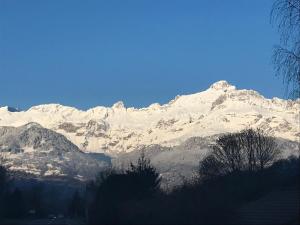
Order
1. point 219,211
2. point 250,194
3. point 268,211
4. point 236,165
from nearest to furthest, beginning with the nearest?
1. point 219,211
2. point 268,211
3. point 250,194
4. point 236,165

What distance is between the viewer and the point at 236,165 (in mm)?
77500

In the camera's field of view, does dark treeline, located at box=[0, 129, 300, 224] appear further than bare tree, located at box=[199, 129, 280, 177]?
No

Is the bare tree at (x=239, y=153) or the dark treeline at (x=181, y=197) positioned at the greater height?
the bare tree at (x=239, y=153)

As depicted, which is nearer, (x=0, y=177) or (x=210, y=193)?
(x=210, y=193)

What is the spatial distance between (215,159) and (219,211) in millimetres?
57275

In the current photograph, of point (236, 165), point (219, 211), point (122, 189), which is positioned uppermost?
point (236, 165)

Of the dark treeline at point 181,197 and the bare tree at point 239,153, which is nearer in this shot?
the dark treeline at point 181,197

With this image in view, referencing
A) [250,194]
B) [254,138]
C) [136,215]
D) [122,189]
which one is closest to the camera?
[136,215]

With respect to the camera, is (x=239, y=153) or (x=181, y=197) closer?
(x=181, y=197)

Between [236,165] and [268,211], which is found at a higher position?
[236,165]

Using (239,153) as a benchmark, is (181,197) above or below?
below

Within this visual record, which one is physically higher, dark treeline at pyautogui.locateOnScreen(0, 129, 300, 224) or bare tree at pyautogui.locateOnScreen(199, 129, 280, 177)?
bare tree at pyautogui.locateOnScreen(199, 129, 280, 177)

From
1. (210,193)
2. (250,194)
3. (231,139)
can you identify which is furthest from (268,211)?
(231,139)

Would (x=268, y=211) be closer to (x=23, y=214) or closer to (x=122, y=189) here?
(x=122, y=189)
